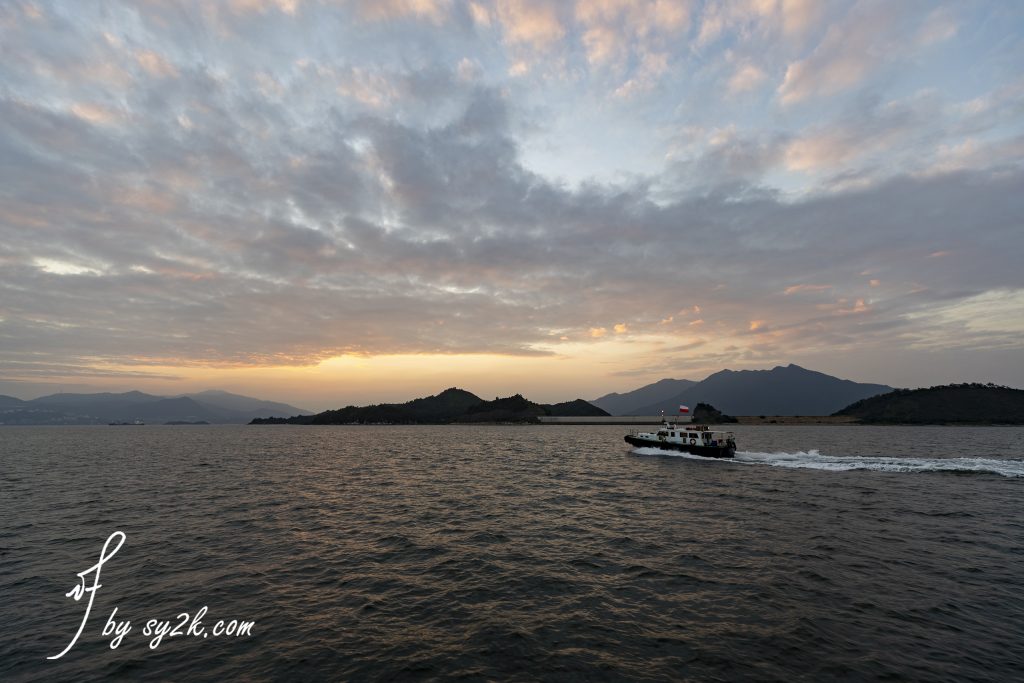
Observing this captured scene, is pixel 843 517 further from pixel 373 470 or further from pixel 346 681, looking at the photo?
pixel 373 470

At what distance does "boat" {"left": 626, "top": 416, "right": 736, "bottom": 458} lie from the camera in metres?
85.9

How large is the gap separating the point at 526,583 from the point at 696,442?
249ft

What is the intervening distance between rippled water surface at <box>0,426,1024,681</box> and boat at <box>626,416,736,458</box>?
37429mm

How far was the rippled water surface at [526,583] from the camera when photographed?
15.4 meters

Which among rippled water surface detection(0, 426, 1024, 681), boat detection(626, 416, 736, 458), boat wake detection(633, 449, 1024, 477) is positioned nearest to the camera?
rippled water surface detection(0, 426, 1024, 681)

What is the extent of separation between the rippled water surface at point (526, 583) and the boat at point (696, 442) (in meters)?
37.4

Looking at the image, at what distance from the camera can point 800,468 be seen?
7050cm
